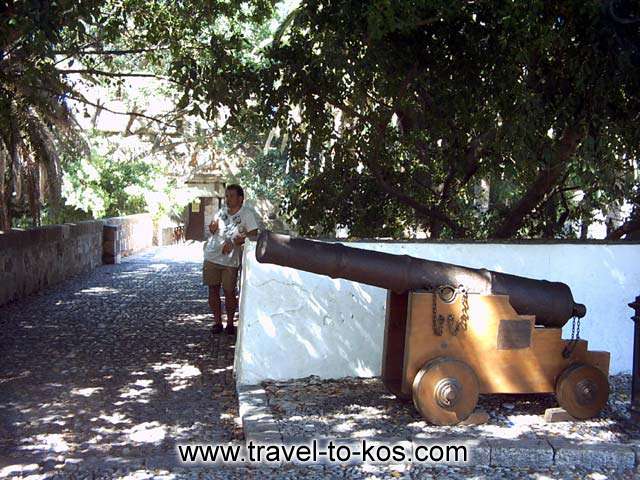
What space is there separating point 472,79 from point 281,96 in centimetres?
219

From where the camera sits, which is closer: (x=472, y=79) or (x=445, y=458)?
(x=445, y=458)

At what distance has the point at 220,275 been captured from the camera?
8773mm

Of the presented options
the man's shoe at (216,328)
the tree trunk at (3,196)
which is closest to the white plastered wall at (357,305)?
the man's shoe at (216,328)

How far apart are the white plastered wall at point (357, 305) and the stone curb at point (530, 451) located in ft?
4.98

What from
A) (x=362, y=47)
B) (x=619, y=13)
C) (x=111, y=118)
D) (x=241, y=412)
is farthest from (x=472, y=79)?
(x=111, y=118)

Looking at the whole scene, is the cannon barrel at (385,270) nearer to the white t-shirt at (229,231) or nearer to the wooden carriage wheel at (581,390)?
the wooden carriage wheel at (581,390)

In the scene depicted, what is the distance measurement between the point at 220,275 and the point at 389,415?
3374mm

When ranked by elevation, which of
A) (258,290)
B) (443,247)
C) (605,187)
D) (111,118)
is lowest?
(258,290)

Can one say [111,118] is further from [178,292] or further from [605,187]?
[605,187]

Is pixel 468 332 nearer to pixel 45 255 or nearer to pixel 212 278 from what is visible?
pixel 212 278

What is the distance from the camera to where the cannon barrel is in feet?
18.7

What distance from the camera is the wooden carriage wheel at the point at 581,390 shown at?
5824 millimetres

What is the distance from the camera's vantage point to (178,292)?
44.5 ft

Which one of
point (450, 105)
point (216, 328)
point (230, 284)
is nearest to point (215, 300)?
point (230, 284)
